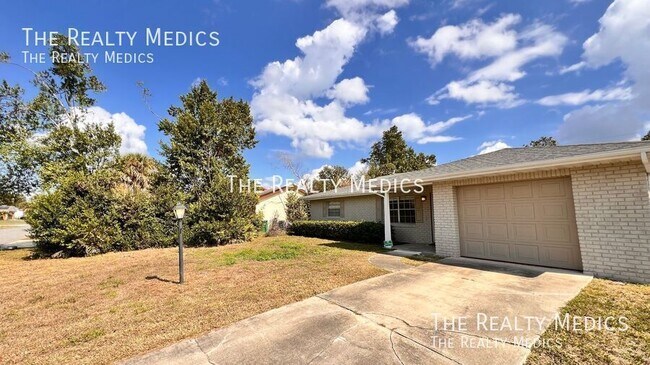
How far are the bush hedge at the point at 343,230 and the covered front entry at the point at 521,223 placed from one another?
4.26 meters

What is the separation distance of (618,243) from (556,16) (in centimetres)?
631

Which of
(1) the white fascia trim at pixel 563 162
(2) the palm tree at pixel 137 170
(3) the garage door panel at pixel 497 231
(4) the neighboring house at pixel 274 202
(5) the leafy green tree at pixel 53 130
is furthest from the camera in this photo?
(4) the neighboring house at pixel 274 202

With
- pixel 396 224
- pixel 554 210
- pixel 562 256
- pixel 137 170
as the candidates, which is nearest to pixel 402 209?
pixel 396 224

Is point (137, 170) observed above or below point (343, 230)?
above

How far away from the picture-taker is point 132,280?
6523mm

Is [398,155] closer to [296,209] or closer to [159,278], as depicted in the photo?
[296,209]

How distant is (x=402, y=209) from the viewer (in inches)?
482

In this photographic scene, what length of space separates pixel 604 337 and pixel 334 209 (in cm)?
1351

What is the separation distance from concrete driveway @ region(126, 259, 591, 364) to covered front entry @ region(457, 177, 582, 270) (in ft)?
3.39

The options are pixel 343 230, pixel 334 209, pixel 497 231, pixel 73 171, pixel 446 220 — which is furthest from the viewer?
pixel 334 209

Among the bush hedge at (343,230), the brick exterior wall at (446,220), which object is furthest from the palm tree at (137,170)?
the brick exterior wall at (446,220)

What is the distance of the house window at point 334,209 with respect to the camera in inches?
626

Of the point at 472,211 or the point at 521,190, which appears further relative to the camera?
the point at 472,211

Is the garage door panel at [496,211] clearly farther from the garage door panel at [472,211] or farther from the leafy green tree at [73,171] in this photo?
the leafy green tree at [73,171]
